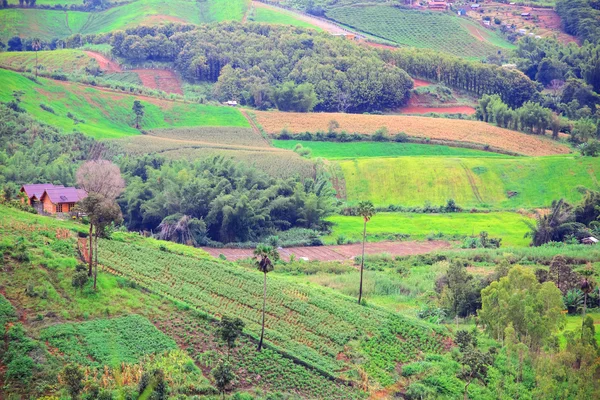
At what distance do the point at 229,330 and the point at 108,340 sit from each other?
693 cm

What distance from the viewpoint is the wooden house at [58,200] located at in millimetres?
77688

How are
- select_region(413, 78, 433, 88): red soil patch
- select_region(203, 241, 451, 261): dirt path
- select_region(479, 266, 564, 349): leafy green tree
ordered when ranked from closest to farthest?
select_region(479, 266, 564, 349): leafy green tree
select_region(203, 241, 451, 261): dirt path
select_region(413, 78, 433, 88): red soil patch

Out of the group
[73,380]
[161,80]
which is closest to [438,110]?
[161,80]

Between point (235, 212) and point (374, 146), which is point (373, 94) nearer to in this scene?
point (374, 146)

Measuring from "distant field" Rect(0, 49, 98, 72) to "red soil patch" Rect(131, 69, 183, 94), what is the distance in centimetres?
880

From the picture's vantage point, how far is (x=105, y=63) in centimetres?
15700

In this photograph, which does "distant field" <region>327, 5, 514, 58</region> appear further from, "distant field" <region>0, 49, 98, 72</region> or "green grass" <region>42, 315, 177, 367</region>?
"green grass" <region>42, 315, 177, 367</region>

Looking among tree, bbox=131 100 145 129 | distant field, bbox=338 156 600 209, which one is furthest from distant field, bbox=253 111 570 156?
tree, bbox=131 100 145 129

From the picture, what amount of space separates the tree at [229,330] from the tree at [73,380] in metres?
9.45

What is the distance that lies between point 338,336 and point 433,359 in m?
6.39

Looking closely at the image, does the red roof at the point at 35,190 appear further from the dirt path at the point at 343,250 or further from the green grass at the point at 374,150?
the green grass at the point at 374,150

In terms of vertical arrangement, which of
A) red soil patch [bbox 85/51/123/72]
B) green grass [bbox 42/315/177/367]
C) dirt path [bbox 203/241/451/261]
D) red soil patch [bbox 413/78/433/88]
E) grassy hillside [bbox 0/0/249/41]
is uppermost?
grassy hillside [bbox 0/0/249/41]

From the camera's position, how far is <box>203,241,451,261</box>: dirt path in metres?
85.5

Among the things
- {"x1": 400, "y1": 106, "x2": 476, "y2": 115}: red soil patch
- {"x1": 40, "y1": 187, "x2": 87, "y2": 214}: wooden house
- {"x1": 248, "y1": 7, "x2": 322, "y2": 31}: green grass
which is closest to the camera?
{"x1": 40, "y1": 187, "x2": 87, "y2": 214}: wooden house
